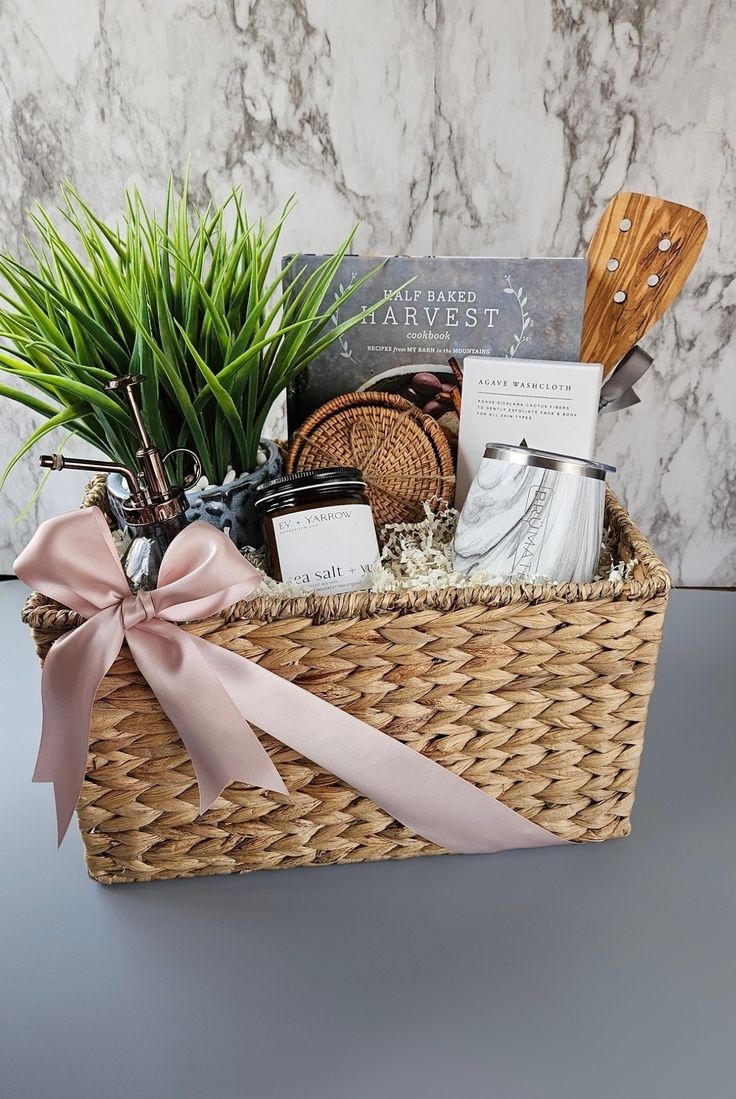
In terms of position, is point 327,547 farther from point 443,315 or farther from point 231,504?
point 443,315

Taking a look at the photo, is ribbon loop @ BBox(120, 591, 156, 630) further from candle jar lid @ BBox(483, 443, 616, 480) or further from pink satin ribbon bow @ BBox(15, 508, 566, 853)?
candle jar lid @ BBox(483, 443, 616, 480)

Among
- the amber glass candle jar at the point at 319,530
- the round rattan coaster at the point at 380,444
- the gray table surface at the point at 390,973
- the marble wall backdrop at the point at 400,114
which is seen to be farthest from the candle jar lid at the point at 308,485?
the marble wall backdrop at the point at 400,114

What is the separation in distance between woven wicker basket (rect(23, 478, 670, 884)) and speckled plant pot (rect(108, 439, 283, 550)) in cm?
13

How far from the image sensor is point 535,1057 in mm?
468

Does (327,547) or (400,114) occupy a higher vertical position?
(400,114)

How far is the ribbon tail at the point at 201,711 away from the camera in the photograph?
510 mm

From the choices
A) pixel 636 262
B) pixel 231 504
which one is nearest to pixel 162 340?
pixel 231 504

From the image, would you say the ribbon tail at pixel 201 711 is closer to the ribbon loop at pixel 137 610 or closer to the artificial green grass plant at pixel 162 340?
the ribbon loop at pixel 137 610

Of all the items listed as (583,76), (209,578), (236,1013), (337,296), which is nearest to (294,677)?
(209,578)

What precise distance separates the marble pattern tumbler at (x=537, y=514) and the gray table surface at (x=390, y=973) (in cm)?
21

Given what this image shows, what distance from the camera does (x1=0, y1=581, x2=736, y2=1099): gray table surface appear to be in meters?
0.46

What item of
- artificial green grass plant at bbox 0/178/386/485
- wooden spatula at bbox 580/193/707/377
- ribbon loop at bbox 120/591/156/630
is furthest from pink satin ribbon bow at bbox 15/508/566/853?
wooden spatula at bbox 580/193/707/377

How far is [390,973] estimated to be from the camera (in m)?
0.52

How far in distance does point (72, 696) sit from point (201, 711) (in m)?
0.08
